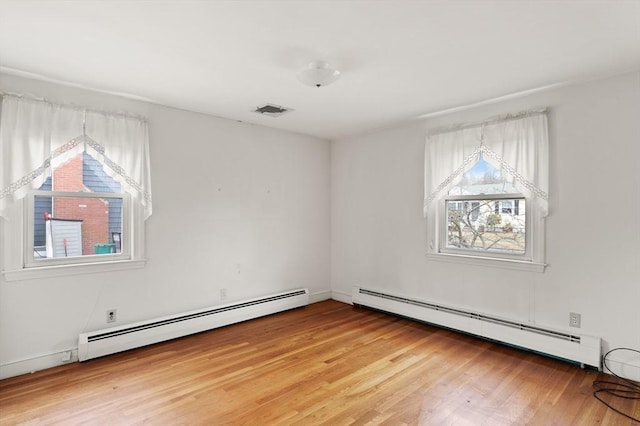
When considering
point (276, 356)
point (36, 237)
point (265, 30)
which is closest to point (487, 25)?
point (265, 30)

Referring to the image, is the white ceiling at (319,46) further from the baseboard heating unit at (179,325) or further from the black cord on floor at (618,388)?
the black cord on floor at (618,388)

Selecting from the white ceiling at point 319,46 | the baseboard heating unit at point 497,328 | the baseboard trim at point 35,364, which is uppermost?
the white ceiling at point 319,46

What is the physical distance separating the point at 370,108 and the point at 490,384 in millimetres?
2852

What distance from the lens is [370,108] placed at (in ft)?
12.2

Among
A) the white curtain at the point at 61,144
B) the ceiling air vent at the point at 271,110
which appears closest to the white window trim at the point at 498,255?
the ceiling air vent at the point at 271,110

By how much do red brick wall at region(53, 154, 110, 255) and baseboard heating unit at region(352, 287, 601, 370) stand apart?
10.9ft

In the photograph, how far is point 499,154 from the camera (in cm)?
343

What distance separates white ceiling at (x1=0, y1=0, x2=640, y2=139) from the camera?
190 cm

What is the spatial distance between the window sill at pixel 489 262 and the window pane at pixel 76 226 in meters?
3.54

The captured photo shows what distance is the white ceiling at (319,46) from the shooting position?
6.24ft

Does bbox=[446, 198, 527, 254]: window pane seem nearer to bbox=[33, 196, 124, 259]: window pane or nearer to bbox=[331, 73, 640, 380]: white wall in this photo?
bbox=[331, 73, 640, 380]: white wall

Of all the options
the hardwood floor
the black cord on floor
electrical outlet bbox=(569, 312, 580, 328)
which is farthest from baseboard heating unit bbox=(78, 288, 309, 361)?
the black cord on floor

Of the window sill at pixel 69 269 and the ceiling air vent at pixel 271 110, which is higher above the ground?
the ceiling air vent at pixel 271 110

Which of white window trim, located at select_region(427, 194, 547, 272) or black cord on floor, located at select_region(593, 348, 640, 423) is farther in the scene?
white window trim, located at select_region(427, 194, 547, 272)
